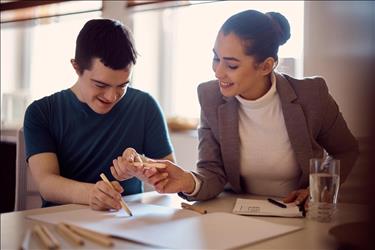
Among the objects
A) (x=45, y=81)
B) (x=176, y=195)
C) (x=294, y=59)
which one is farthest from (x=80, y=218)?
(x=45, y=81)

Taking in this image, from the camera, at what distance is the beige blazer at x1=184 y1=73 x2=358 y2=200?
1341 millimetres

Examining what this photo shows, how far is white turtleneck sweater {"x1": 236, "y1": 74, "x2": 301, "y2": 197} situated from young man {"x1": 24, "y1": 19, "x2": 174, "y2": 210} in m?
0.28

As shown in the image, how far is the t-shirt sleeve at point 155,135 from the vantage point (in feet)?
4.98

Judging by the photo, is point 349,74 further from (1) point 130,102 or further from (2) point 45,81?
(2) point 45,81

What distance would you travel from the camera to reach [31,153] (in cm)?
132

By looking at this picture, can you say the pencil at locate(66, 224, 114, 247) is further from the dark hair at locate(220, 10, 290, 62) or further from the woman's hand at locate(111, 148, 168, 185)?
the dark hair at locate(220, 10, 290, 62)

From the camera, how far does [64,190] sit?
3.93 feet

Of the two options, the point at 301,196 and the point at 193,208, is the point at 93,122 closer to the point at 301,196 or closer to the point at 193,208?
the point at 193,208

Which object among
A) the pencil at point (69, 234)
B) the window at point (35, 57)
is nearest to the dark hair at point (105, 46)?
the pencil at point (69, 234)

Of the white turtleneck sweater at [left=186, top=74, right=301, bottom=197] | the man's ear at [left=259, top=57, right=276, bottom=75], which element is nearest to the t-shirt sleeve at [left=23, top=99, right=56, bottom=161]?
the white turtleneck sweater at [left=186, top=74, right=301, bottom=197]

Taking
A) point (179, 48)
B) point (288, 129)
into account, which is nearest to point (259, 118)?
point (288, 129)

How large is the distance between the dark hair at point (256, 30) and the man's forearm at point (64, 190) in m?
0.64

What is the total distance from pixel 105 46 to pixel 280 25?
1.81ft

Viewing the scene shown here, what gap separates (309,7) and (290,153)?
1312 mm
